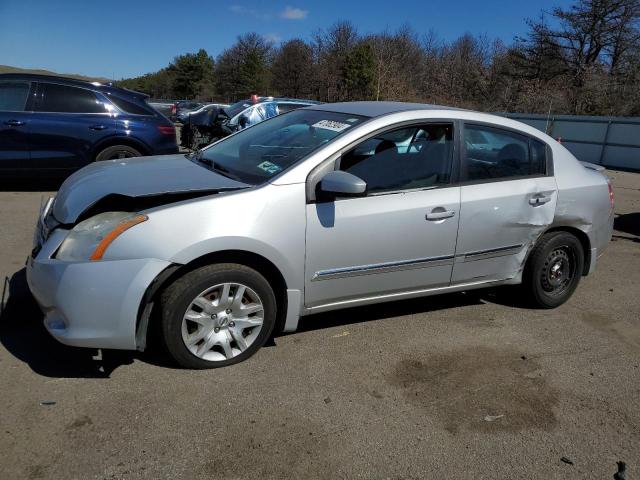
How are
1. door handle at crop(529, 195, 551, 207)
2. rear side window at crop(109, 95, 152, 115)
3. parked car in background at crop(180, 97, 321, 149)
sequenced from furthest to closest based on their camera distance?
parked car in background at crop(180, 97, 321, 149), rear side window at crop(109, 95, 152, 115), door handle at crop(529, 195, 551, 207)

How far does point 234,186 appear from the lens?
3.34 m

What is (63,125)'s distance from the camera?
758 centimetres

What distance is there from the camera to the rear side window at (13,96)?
7434 millimetres

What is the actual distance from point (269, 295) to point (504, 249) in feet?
6.39

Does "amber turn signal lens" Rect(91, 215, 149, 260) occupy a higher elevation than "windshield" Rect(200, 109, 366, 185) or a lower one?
lower

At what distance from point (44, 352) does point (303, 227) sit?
1796mm

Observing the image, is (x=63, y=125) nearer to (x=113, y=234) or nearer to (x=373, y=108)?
(x=373, y=108)

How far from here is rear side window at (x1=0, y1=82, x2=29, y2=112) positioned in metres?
7.43

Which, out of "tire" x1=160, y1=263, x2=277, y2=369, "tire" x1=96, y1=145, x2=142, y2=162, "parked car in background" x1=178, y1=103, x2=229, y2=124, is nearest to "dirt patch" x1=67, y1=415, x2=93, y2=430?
"tire" x1=160, y1=263, x2=277, y2=369

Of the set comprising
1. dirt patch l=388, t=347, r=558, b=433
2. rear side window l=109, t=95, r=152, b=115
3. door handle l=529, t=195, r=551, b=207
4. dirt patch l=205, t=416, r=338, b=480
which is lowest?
dirt patch l=388, t=347, r=558, b=433

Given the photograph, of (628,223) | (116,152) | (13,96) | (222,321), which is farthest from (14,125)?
→ (628,223)

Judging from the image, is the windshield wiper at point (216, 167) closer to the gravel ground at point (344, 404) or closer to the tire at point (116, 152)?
the gravel ground at point (344, 404)

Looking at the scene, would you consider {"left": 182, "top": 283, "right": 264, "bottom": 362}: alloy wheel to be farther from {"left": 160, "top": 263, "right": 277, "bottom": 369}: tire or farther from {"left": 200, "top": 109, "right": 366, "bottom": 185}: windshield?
{"left": 200, "top": 109, "right": 366, "bottom": 185}: windshield

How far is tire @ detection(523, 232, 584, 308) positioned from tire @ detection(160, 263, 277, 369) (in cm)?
229
